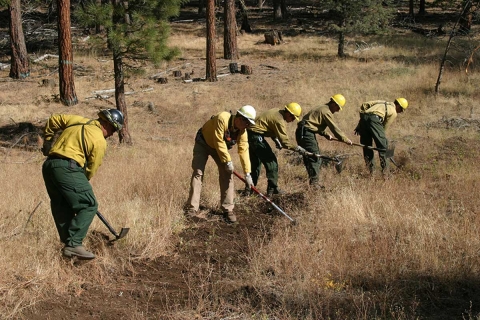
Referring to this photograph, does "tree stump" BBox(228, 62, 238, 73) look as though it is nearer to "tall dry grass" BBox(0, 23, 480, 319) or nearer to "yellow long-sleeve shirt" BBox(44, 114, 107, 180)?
"tall dry grass" BBox(0, 23, 480, 319)

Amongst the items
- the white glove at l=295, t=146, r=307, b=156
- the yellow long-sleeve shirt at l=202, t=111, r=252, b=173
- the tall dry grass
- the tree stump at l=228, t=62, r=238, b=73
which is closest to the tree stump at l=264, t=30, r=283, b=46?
the tree stump at l=228, t=62, r=238, b=73

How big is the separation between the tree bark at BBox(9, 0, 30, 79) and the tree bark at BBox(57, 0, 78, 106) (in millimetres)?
4845

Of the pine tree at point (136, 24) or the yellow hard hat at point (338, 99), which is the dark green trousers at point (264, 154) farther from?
the pine tree at point (136, 24)

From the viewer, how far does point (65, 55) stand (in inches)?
679

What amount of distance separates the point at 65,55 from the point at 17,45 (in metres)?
5.73

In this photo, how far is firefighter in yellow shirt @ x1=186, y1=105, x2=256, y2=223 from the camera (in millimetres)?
6980

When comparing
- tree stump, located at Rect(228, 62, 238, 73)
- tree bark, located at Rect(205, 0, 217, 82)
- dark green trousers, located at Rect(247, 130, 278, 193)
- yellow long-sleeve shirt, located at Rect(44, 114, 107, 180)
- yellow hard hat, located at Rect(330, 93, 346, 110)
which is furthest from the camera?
tree stump, located at Rect(228, 62, 238, 73)

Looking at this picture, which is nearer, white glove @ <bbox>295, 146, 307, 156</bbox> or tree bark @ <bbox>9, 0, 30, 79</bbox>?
white glove @ <bbox>295, 146, 307, 156</bbox>

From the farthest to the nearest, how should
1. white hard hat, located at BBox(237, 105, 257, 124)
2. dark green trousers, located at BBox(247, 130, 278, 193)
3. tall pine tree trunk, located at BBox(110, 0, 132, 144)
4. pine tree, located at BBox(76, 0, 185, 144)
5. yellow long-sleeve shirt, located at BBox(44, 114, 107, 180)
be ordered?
1. tall pine tree trunk, located at BBox(110, 0, 132, 144)
2. pine tree, located at BBox(76, 0, 185, 144)
3. dark green trousers, located at BBox(247, 130, 278, 193)
4. white hard hat, located at BBox(237, 105, 257, 124)
5. yellow long-sleeve shirt, located at BBox(44, 114, 107, 180)

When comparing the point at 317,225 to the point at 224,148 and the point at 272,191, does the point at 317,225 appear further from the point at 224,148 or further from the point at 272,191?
the point at 272,191

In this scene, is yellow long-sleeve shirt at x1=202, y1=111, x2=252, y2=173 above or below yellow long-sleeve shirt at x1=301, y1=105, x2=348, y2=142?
above

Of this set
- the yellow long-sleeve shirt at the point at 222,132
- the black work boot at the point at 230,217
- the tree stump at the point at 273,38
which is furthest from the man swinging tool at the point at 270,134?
the tree stump at the point at 273,38

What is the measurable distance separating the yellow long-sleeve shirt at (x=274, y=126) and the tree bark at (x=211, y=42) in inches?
519

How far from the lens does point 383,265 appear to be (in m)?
5.73
